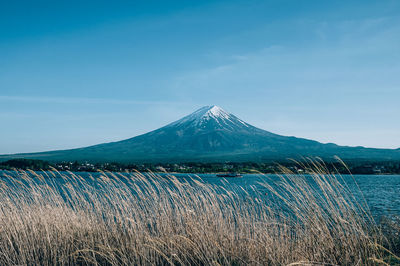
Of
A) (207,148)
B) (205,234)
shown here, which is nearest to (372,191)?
(205,234)

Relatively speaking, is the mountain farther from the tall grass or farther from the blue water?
the tall grass

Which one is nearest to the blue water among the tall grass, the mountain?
the tall grass

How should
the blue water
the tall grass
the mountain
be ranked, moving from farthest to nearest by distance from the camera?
the mountain
the blue water
the tall grass

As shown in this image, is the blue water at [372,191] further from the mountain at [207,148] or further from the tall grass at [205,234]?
the mountain at [207,148]

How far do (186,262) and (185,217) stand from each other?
1.08m

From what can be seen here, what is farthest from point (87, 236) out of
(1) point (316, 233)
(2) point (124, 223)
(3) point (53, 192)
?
(1) point (316, 233)

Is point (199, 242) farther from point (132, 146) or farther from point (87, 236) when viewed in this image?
point (132, 146)

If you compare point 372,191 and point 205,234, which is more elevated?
point 205,234

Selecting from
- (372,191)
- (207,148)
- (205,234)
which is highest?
(207,148)

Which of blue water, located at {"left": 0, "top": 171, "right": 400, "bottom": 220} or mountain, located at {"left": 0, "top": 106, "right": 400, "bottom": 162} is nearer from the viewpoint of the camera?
blue water, located at {"left": 0, "top": 171, "right": 400, "bottom": 220}

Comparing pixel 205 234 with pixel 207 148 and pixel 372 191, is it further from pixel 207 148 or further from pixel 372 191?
pixel 207 148

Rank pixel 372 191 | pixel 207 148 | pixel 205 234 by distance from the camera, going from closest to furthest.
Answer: pixel 205 234 < pixel 372 191 < pixel 207 148

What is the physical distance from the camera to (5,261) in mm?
5598

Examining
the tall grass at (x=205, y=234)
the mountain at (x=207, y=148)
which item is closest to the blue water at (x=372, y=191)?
the tall grass at (x=205, y=234)
